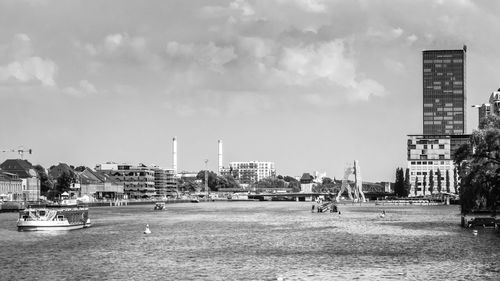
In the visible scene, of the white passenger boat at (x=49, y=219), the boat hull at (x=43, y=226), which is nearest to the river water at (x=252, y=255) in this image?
the boat hull at (x=43, y=226)

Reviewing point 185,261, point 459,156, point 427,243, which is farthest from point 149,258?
point 459,156

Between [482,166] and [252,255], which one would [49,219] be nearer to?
[252,255]

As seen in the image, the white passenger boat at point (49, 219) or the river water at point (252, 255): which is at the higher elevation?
the white passenger boat at point (49, 219)

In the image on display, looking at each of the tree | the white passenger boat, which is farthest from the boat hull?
the tree

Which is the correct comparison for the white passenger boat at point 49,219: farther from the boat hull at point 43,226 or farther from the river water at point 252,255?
the river water at point 252,255

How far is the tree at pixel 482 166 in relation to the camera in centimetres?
10938

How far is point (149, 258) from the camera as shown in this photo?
80562 mm

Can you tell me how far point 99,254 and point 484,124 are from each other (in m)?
62.1

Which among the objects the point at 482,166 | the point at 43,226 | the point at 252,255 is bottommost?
the point at 252,255

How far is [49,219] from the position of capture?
12481 cm

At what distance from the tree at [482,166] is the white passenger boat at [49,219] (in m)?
63.2

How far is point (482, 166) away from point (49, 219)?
225ft

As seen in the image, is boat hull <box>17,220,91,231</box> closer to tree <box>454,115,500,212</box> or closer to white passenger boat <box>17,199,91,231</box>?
white passenger boat <box>17,199,91,231</box>

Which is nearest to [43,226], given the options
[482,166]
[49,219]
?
[49,219]
